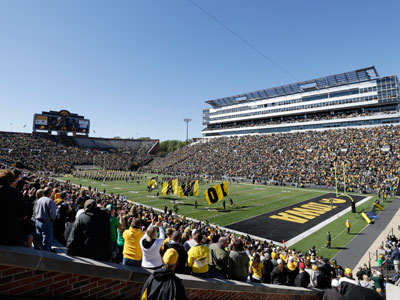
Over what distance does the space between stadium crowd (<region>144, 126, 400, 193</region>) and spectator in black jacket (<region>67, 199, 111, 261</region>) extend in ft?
127

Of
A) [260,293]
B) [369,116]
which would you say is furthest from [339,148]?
[260,293]

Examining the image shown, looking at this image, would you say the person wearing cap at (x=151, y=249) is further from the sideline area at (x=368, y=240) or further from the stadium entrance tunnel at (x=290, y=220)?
the stadium entrance tunnel at (x=290, y=220)

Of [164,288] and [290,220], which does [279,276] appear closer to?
[164,288]

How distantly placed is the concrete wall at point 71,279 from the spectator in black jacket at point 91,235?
11.8 inches

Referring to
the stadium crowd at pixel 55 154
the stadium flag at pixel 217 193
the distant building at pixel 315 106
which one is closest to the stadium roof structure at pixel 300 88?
the distant building at pixel 315 106

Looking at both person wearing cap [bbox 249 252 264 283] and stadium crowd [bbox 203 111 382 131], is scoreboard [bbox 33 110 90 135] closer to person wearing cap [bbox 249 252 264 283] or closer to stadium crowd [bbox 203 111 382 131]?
stadium crowd [bbox 203 111 382 131]

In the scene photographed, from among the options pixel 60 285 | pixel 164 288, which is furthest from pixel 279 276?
pixel 60 285

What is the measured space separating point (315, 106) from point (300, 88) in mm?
7771

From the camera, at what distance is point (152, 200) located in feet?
94.1

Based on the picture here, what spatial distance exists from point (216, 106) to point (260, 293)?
87796 millimetres

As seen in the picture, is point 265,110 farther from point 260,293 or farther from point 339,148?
point 260,293

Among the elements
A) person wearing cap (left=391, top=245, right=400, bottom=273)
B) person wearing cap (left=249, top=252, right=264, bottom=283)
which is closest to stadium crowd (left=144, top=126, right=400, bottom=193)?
person wearing cap (left=391, top=245, right=400, bottom=273)

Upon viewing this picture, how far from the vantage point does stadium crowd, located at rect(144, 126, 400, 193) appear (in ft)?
121

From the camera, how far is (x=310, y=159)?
1838 inches
